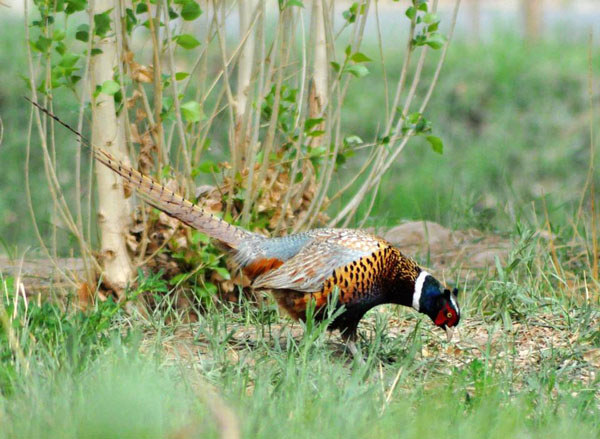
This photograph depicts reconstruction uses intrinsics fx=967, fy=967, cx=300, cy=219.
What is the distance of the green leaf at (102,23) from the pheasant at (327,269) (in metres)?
0.49

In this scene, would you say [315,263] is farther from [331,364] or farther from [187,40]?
[187,40]

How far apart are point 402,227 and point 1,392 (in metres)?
3.46

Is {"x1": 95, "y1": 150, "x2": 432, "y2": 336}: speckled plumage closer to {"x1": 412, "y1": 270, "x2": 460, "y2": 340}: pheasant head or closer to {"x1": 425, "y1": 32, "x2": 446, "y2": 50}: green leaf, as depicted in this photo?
{"x1": 412, "y1": 270, "x2": 460, "y2": 340}: pheasant head

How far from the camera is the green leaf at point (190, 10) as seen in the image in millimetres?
3938

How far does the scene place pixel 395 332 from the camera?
443cm

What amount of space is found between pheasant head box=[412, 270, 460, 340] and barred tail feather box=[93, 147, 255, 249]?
0.87 meters

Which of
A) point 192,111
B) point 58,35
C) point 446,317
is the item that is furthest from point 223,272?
point 58,35

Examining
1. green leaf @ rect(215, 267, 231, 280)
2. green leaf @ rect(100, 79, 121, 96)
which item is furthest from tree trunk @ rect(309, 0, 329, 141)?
green leaf @ rect(100, 79, 121, 96)

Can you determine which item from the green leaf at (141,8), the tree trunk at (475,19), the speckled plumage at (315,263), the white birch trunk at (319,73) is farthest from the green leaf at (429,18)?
the tree trunk at (475,19)

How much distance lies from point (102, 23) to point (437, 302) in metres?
1.78

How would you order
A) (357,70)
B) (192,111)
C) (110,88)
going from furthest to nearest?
(357,70), (192,111), (110,88)

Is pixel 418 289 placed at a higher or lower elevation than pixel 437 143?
lower

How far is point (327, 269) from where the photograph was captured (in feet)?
12.9

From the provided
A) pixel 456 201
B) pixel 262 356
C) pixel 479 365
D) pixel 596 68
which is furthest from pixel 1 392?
pixel 596 68
